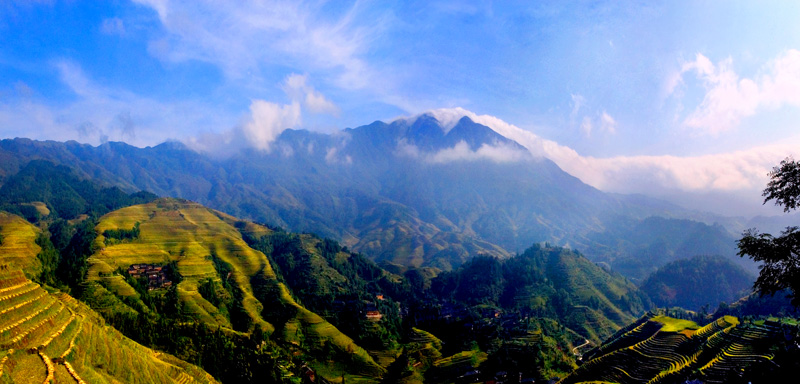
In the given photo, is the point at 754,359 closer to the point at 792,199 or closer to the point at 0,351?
the point at 792,199

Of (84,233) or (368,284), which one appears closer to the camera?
(84,233)

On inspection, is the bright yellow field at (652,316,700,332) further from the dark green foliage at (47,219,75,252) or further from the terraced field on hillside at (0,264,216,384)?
the dark green foliage at (47,219,75,252)

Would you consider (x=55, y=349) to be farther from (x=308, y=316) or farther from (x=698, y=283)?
(x=698, y=283)

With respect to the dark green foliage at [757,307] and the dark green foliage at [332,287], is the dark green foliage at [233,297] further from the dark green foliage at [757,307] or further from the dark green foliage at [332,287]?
the dark green foliage at [757,307]

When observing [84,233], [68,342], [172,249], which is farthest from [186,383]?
[84,233]

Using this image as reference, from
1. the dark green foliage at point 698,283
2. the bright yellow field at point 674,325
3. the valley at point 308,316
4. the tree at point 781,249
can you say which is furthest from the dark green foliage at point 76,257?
the dark green foliage at point 698,283

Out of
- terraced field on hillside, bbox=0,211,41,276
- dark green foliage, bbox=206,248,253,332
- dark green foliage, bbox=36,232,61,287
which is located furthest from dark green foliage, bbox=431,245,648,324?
terraced field on hillside, bbox=0,211,41,276
